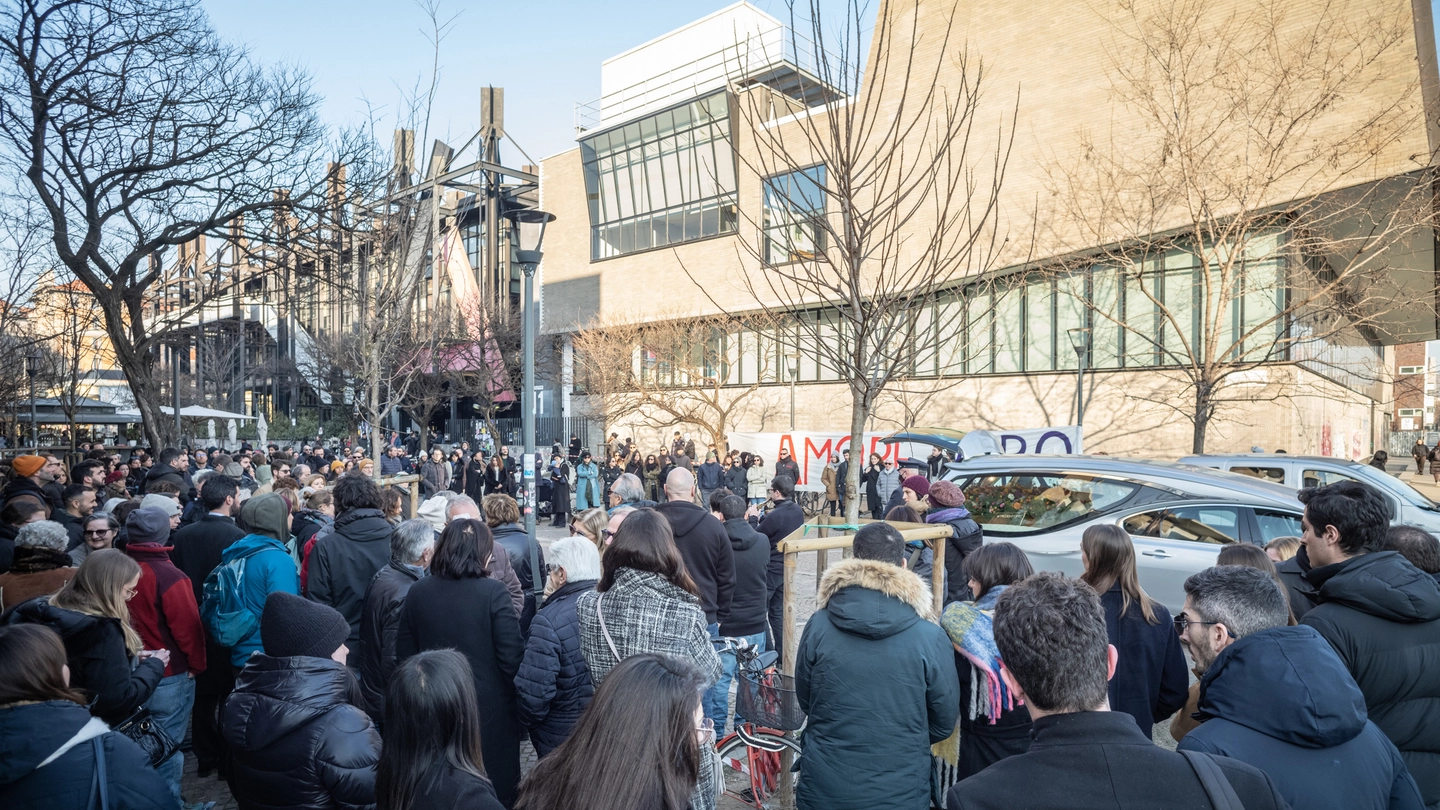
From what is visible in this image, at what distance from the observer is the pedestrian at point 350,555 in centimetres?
515

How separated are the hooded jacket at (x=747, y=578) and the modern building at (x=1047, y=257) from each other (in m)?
6.02

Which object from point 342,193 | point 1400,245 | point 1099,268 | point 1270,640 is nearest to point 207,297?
point 342,193

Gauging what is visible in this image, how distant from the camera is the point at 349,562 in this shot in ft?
17.0

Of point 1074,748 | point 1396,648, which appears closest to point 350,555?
point 1074,748

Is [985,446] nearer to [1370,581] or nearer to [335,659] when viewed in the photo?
[1370,581]

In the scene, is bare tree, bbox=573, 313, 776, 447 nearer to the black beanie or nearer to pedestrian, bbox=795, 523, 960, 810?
pedestrian, bbox=795, 523, 960, 810

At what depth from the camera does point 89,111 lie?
1035cm

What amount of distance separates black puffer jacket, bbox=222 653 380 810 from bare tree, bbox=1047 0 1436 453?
16.3 m

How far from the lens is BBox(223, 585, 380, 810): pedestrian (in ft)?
8.82

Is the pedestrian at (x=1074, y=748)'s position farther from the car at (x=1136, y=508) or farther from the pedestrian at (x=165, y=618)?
the car at (x=1136, y=508)

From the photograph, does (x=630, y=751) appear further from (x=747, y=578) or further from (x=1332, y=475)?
(x=1332, y=475)

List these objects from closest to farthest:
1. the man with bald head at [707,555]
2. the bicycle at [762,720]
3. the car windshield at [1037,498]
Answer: the bicycle at [762,720], the man with bald head at [707,555], the car windshield at [1037,498]

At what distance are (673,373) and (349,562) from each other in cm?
2542

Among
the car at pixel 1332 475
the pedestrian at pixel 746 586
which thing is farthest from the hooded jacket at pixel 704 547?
the car at pixel 1332 475
